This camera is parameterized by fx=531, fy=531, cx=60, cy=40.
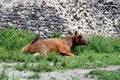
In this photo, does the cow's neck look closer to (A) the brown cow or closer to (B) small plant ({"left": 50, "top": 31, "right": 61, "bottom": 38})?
(A) the brown cow

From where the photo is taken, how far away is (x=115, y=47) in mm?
20531

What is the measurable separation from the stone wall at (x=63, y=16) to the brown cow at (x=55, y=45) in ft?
7.48

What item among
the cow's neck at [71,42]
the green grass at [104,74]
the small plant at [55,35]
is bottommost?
the small plant at [55,35]

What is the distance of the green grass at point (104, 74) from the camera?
42.8ft

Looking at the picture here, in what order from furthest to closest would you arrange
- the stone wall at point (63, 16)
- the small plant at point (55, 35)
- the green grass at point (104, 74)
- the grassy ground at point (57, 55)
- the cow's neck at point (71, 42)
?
Result: the stone wall at point (63, 16) < the small plant at point (55, 35) < the cow's neck at point (71, 42) < the grassy ground at point (57, 55) < the green grass at point (104, 74)

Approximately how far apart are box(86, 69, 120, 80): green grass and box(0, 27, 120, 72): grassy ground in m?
1.21

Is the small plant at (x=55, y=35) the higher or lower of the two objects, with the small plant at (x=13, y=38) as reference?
lower

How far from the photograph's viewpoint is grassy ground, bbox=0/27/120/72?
14906mm

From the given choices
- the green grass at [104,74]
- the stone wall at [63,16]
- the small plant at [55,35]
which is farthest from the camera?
the stone wall at [63,16]

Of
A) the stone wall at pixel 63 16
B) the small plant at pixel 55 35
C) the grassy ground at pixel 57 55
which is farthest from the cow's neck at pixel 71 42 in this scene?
the stone wall at pixel 63 16

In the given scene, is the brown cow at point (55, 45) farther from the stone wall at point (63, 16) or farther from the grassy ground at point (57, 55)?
the stone wall at point (63, 16)

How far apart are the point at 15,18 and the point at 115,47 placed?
4.33 metres

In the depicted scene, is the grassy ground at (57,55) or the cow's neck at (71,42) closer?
the grassy ground at (57,55)

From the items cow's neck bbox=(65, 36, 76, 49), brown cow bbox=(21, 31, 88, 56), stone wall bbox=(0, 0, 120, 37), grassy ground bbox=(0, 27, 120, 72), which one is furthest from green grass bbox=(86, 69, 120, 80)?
stone wall bbox=(0, 0, 120, 37)
